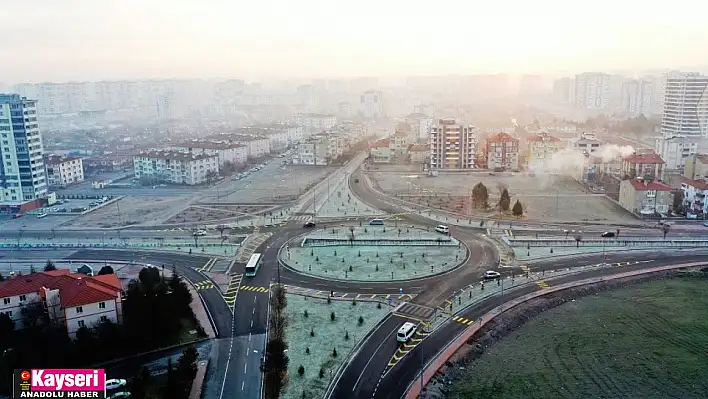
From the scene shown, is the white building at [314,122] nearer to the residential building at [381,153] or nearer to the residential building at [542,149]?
the residential building at [381,153]

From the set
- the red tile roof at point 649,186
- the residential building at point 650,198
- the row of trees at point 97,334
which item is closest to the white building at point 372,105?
the red tile roof at point 649,186

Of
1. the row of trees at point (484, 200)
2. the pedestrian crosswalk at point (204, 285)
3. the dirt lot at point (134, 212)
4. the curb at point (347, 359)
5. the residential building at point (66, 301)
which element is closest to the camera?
the curb at point (347, 359)

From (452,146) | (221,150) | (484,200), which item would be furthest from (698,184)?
(221,150)

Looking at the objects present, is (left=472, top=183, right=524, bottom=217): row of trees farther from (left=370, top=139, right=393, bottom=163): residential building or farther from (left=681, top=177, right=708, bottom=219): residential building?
(left=370, top=139, right=393, bottom=163): residential building

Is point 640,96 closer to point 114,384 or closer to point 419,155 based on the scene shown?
point 419,155

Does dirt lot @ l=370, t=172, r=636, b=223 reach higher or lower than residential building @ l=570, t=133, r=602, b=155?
lower

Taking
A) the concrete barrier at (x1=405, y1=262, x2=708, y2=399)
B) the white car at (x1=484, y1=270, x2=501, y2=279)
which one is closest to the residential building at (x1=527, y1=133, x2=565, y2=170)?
the concrete barrier at (x1=405, y1=262, x2=708, y2=399)

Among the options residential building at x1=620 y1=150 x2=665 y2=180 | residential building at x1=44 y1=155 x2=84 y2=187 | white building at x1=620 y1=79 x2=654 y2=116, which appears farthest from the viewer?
white building at x1=620 y1=79 x2=654 y2=116
